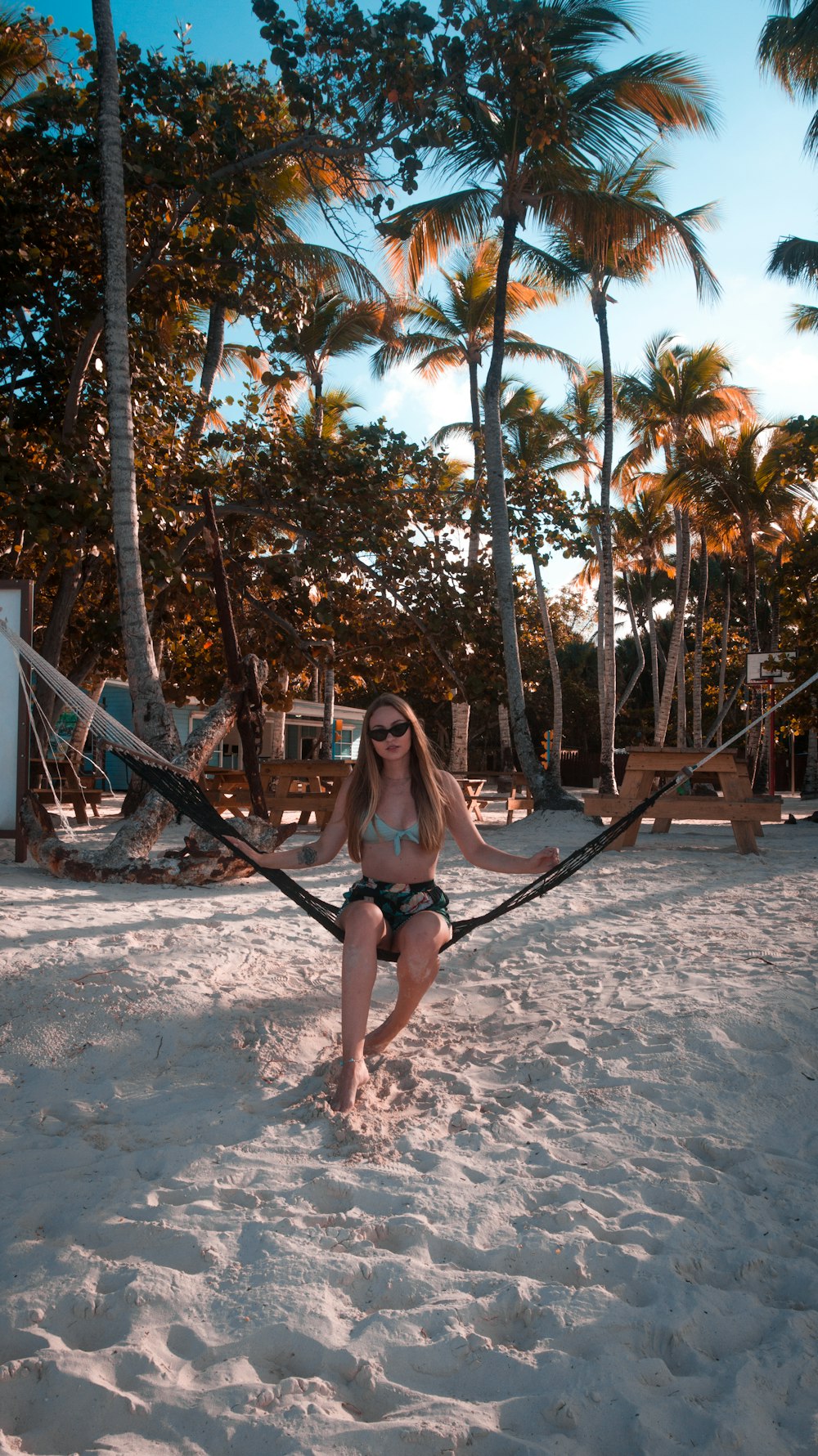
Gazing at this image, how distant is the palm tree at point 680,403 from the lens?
16.5 m

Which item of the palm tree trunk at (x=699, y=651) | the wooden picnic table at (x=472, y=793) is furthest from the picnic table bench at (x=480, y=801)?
the palm tree trunk at (x=699, y=651)

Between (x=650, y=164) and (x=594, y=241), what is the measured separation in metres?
3.37

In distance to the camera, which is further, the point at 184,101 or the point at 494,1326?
the point at 184,101

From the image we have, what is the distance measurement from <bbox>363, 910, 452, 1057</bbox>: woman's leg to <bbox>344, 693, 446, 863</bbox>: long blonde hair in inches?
9.9

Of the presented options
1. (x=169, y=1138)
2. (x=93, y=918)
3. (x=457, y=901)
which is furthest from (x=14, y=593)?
(x=169, y=1138)

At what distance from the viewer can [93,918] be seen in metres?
4.14

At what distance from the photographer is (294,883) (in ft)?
10.0

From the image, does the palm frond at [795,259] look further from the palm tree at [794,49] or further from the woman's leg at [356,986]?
the woman's leg at [356,986]

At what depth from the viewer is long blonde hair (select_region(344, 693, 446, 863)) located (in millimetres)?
2830

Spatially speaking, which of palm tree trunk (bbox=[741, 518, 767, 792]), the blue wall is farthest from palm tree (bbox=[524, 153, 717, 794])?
the blue wall

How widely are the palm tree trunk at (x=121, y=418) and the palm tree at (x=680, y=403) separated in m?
11.7

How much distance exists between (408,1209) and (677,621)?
51.5 ft

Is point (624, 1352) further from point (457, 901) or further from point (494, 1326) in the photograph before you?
point (457, 901)

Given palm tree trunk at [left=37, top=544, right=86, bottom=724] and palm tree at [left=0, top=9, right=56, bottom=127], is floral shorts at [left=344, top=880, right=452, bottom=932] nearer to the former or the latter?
palm tree trunk at [left=37, top=544, right=86, bottom=724]
